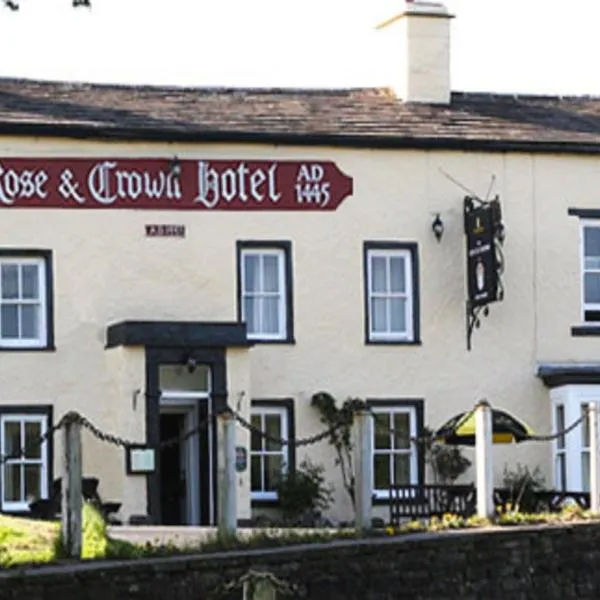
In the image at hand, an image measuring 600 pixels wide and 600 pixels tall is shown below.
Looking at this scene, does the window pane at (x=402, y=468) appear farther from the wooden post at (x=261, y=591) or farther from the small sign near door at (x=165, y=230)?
the wooden post at (x=261, y=591)

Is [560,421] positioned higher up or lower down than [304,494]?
higher up

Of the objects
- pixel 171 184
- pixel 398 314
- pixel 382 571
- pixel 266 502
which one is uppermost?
pixel 171 184

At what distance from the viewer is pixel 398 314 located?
36.0 meters

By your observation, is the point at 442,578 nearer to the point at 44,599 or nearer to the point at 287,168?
the point at 44,599

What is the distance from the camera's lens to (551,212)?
36812 mm

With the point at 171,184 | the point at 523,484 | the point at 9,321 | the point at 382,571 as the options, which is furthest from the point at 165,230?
the point at 382,571

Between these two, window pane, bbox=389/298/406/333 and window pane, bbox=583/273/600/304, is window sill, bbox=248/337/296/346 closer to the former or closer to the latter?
window pane, bbox=389/298/406/333

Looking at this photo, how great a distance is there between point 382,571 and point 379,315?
41.8 ft

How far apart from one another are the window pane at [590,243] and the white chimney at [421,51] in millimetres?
3133

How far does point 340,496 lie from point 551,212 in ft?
19.0

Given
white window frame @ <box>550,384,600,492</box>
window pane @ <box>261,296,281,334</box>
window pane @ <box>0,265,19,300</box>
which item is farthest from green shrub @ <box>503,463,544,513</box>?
window pane @ <box>0,265,19,300</box>

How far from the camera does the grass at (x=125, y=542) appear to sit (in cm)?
2220

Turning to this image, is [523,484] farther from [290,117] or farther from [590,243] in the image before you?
[290,117]

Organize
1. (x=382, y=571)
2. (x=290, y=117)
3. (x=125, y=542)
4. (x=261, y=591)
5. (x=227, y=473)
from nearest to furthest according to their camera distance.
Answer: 1. (x=261, y=591)
2. (x=125, y=542)
3. (x=227, y=473)
4. (x=382, y=571)
5. (x=290, y=117)
